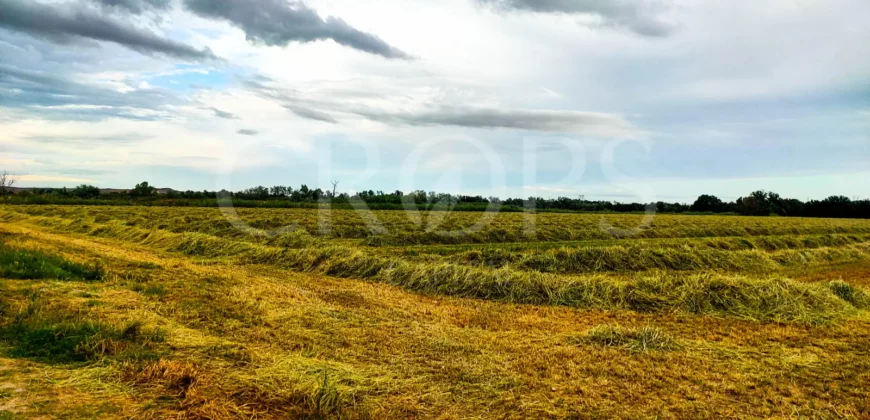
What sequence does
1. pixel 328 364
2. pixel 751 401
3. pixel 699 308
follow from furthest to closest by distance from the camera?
pixel 699 308
pixel 328 364
pixel 751 401

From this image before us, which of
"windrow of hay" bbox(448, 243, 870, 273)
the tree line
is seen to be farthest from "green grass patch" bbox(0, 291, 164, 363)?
the tree line

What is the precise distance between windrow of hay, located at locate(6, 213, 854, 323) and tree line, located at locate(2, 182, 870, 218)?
36417 millimetres

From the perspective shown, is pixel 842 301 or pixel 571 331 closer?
pixel 571 331

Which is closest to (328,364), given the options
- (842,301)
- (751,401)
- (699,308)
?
(751,401)

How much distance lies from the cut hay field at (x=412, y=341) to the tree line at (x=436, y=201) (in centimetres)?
3785

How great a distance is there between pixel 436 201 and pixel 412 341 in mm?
49644

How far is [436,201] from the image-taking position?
56.0 metres

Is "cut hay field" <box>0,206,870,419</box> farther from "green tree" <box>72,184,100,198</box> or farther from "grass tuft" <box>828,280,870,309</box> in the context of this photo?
"green tree" <box>72,184,100,198</box>

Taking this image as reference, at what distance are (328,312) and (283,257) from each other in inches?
248

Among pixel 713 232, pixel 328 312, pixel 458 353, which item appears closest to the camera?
pixel 458 353

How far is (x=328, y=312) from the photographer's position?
7.74m

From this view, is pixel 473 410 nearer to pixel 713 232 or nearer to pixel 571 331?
pixel 571 331

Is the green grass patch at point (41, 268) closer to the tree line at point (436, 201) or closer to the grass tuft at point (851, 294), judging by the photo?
the grass tuft at point (851, 294)

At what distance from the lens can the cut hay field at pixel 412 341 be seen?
4.56 m
